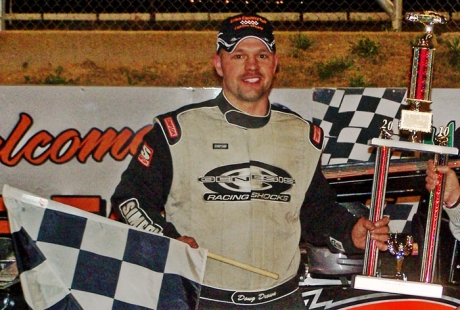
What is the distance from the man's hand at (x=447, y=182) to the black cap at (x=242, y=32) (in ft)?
3.38

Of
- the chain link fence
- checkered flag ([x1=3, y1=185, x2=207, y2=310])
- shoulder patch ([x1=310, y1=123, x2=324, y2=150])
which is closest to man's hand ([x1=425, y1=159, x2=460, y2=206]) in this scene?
shoulder patch ([x1=310, y1=123, x2=324, y2=150])

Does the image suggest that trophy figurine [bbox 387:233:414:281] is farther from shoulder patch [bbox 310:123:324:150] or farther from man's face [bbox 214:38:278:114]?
man's face [bbox 214:38:278:114]

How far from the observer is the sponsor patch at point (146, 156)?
3.87m

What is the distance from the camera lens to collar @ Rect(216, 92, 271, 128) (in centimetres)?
404

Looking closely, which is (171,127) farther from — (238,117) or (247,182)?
(247,182)

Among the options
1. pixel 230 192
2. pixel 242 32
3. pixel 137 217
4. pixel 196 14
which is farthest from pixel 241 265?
pixel 196 14

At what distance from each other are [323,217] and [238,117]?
68 cm

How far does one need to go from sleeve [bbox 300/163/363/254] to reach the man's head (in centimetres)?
50

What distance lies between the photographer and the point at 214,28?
661cm

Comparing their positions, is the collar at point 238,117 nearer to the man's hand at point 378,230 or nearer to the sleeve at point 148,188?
the sleeve at point 148,188

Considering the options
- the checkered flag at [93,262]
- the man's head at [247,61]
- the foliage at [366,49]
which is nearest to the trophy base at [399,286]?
the checkered flag at [93,262]

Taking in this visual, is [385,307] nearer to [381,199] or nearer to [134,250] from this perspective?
[381,199]

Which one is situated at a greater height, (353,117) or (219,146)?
(353,117)

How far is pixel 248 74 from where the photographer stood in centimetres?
399
